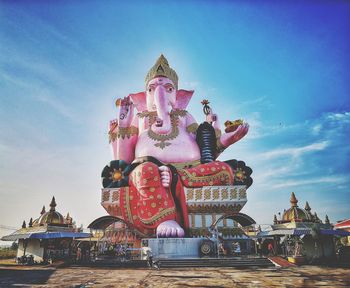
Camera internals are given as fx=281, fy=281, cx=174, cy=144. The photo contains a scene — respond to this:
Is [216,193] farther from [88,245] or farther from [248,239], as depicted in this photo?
[88,245]

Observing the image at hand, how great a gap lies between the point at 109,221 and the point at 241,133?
844cm

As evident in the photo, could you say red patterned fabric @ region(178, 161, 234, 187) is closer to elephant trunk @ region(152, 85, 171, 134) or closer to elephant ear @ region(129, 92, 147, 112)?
elephant trunk @ region(152, 85, 171, 134)

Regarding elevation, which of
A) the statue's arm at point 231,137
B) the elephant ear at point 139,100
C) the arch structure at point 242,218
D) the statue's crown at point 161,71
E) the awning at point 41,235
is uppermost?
the statue's crown at point 161,71

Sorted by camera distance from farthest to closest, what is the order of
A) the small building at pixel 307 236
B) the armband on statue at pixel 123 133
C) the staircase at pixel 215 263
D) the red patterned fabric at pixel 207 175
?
the armband on statue at pixel 123 133
the red patterned fabric at pixel 207 175
the small building at pixel 307 236
the staircase at pixel 215 263

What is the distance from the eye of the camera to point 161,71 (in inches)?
658

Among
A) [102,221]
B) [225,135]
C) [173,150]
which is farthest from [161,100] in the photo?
[102,221]

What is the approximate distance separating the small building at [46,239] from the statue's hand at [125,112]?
5.96 meters

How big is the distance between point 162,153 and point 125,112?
3.33 m

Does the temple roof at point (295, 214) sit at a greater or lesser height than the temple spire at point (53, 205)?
lesser

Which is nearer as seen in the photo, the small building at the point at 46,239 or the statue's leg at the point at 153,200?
the small building at the point at 46,239

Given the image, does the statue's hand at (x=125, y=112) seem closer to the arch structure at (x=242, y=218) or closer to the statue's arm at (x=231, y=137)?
the statue's arm at (x=231, y=137)

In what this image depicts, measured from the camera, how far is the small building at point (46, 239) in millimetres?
11367

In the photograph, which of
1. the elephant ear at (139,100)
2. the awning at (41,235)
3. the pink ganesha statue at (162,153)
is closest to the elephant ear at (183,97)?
the pink ganesha statue at (162,153)

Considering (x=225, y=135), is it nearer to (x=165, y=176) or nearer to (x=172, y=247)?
(x=165, y=176)
